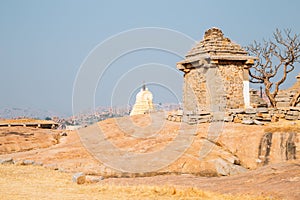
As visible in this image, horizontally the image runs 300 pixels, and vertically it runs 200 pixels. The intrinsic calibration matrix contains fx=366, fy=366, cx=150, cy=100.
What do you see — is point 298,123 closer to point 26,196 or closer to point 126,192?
point 126,192

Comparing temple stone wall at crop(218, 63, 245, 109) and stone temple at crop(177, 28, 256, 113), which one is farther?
temple stone wall at crop(218, 63, 245, 109)

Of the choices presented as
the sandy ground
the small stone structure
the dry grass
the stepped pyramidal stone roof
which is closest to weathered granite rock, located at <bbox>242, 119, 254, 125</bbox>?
the small stone structure

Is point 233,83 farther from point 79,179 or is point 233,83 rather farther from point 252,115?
point 79,179

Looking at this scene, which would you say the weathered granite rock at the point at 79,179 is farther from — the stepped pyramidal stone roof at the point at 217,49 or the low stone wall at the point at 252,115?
the stepped pyramidal stone roof at the point at 217,49

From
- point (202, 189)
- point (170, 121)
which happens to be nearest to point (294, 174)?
point (202, 189)

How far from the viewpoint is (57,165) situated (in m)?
12.7

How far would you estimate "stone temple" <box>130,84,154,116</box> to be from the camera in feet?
138

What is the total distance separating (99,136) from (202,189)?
9479 millimetres

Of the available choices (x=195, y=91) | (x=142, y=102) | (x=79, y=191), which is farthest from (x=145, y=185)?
(x=142, y=102)

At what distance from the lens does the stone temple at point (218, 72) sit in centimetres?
1978

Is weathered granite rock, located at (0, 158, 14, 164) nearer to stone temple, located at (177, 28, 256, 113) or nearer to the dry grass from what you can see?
the dry grass

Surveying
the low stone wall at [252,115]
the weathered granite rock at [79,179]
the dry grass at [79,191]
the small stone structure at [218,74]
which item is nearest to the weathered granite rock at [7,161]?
the dry grass at [79,191]

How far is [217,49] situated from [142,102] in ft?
76.9

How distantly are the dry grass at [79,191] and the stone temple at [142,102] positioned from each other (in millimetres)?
30983
